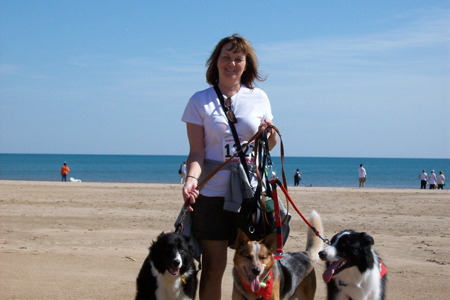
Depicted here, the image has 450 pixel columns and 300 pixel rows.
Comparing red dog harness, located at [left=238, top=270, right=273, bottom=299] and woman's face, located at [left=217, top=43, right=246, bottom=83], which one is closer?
woman's face, located at [left=217, top=43, right=246, bottom=83]

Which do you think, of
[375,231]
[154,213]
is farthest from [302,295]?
[154,213]

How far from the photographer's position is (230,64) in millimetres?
3541

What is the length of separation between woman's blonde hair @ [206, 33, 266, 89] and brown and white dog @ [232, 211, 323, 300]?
4.23 feet

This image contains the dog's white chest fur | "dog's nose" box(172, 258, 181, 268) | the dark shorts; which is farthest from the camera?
the dog's white chest fur

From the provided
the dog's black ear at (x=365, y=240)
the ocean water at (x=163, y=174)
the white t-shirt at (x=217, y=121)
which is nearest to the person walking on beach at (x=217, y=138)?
the white t-shirt at (x=217, y=121)

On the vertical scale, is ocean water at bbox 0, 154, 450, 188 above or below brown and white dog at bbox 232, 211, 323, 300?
below

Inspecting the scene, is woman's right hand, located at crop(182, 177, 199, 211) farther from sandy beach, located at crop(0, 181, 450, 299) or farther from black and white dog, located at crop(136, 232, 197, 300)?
sandy beach, located at crop(0, 181, 450, 299)

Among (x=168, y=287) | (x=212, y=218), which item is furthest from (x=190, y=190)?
(x=168, y=287)

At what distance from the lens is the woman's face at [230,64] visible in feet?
11.6

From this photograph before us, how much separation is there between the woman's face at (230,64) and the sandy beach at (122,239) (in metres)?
2.87

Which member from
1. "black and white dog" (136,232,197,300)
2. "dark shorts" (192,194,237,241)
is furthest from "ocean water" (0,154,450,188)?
"dark shorts" (192,194,237,241)

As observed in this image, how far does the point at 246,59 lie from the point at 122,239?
6.46 m

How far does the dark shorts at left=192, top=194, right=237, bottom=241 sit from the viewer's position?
139 inches

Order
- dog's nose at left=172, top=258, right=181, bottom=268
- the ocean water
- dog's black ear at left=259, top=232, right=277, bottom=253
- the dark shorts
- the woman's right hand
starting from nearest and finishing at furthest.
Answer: the woman's right hand < the dark shorts < dog's black ear at left=259, top=232, right=277, bottom=253 < dog's nose at left=172, top=258, right=181, bottom=268 < the ocean water
